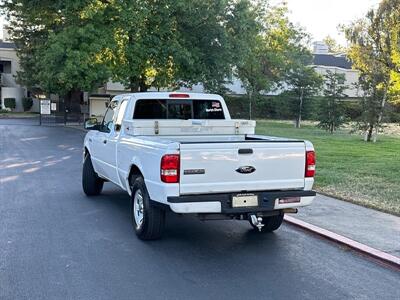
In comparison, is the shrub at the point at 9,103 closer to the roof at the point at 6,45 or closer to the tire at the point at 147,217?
the roof at the point at 6,45

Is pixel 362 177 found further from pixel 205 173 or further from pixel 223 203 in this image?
pixel 205 173

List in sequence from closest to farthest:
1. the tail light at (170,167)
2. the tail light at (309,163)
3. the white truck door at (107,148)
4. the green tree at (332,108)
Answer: the tail light at (170,167), the tail light at (309,163), the white truck door at (107,148), the green tree at (332,108)

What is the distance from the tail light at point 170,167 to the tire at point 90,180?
4130mm

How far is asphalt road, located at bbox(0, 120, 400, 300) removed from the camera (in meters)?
4.99

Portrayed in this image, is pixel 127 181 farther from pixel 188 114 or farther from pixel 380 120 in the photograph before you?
pixel 380 120

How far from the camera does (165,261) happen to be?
590cm

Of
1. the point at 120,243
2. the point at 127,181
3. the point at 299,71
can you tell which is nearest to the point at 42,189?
the point at 127,181

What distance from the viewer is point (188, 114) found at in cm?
852

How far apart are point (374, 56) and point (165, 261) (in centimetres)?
2221

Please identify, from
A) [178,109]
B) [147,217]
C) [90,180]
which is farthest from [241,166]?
[90,180]

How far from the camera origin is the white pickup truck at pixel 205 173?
19.4 ft

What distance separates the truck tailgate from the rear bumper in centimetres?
7

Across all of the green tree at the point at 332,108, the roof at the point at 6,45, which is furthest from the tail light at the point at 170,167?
the roof at the point at 6,45

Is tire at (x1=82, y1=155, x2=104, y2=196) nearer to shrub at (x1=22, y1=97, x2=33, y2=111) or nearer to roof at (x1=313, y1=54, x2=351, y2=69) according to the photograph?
shrub at (x1=22, y1=97, x2=33, y2=111)
